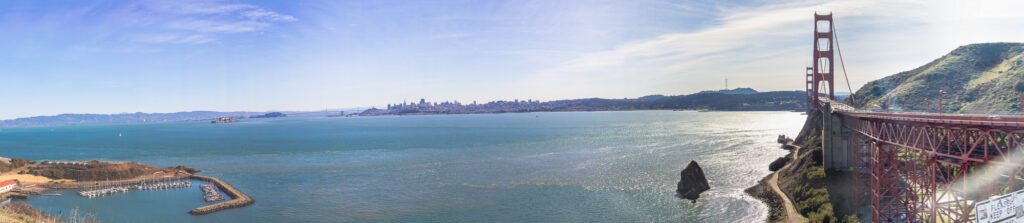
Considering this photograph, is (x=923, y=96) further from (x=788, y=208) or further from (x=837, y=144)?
(x=788, y=208)

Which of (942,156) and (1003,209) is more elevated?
(942,156)

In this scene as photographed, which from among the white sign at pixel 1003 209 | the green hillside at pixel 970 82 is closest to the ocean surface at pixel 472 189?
the green hillside at pixel 970 82

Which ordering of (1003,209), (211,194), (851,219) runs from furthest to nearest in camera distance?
(211,194), (851,219), (1003,209)

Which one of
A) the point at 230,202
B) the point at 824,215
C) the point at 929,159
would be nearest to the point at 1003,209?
the point at 929,159

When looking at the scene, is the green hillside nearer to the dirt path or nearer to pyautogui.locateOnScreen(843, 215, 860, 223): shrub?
the dirt path

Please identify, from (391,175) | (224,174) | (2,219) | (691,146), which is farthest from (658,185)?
(224,174)
